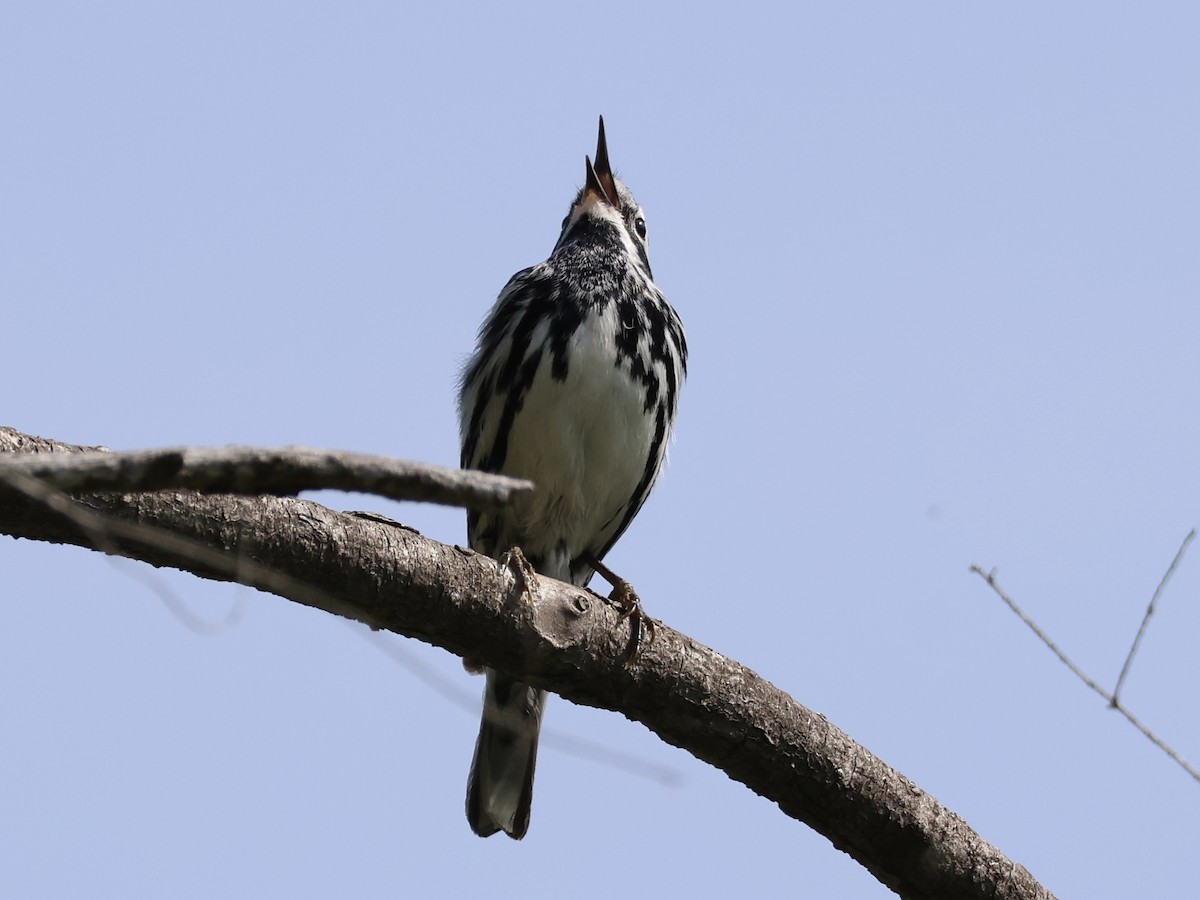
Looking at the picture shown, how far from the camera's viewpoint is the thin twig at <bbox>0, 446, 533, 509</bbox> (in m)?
2.58

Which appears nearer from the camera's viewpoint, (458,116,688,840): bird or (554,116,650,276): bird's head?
(458,116,688,840): bird

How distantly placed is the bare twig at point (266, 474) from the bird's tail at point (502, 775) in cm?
448

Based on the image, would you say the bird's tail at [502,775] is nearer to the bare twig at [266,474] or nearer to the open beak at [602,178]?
the open beak at [602,178]

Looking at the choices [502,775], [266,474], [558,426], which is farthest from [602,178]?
[266,474]

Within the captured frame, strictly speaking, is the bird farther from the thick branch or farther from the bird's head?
the thick branch

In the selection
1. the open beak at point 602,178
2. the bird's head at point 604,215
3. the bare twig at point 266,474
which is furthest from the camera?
the open beak at point 602,178

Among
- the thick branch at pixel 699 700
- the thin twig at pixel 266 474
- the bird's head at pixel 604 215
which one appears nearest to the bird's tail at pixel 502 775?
the thick branch at pixel 699 700

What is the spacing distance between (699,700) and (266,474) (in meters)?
3.01

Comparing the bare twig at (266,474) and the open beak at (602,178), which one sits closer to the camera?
the bare twig at (266,474)

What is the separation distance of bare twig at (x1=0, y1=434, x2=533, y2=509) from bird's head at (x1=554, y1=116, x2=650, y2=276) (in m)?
5.95

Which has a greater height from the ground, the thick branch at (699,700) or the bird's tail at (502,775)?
the bird's tail at (502,775)

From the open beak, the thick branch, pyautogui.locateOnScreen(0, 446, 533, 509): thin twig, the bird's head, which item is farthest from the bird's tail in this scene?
pyautogui.locateOnScreen(0, 446, 533, 509): thin twig

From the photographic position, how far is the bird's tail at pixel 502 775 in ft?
23.4

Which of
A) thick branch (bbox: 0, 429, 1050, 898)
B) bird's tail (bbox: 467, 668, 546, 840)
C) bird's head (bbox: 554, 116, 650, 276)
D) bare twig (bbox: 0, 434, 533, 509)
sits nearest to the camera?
bare twig (bbox: 0, 434, 533, 509)
